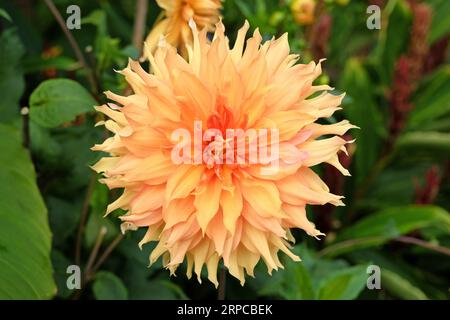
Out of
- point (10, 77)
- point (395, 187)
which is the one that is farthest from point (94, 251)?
point (395, 187)

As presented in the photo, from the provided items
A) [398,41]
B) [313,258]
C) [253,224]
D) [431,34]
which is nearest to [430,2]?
[431,34]

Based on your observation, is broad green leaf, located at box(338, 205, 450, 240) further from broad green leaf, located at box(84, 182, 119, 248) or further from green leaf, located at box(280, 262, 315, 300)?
broad green leaf, located at box(84, 182, 119, 248)

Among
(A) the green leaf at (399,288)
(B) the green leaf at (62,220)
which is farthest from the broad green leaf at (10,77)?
(A) the green leaf at (399,288)

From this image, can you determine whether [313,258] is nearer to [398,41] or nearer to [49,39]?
[398,41]

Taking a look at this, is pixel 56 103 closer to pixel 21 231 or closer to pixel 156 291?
pixel 21 231

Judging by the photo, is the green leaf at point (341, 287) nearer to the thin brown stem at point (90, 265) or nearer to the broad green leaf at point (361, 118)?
the thin brown stem at point (90, 265)

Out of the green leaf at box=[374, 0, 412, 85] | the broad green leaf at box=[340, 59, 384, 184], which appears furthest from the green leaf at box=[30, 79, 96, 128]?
the green leaf at box=[374, 0, 412, 85]
